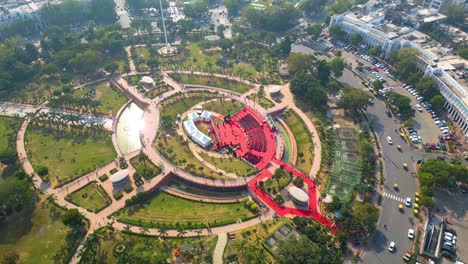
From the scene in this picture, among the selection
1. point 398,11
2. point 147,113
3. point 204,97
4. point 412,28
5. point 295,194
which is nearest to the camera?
point 295,194

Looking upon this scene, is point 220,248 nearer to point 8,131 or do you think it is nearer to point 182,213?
point 182,213

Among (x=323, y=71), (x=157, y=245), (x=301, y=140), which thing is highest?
(x=323, y=71)

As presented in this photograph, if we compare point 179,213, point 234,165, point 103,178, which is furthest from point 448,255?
point 103,178

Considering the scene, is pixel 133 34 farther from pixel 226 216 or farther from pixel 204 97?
pixel 226 216

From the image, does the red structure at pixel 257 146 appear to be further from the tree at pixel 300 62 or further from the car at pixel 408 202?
the tree at pixel 300 62

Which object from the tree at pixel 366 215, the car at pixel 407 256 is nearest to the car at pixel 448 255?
the car at pixel 407 256

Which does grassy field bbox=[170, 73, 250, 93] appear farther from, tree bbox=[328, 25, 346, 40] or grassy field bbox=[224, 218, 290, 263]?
grassy field bbox=[224, 218, 290, 263]

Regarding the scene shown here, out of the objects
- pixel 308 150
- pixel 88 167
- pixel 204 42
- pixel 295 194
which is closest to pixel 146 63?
pixel 204 42
